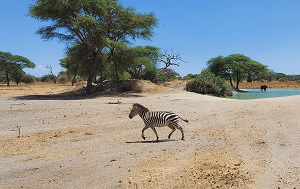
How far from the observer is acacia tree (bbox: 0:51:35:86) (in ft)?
257

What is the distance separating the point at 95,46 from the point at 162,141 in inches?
916

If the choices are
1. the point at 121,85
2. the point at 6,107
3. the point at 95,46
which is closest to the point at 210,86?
the point at 121,85

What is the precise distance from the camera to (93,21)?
30.5 metres

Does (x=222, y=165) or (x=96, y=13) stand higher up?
(x=96, y=13)

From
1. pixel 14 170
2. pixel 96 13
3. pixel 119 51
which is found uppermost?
pixel 96 13

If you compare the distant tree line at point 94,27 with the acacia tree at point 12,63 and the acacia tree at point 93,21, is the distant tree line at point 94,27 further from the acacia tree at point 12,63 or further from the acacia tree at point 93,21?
the acacia tree at point 12,63

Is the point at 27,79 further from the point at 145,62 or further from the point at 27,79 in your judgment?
the point at 145,62

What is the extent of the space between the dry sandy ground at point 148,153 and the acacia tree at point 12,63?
214ft

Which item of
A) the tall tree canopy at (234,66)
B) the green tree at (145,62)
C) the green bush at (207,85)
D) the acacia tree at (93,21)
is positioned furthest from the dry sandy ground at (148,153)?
the tall tree canopy at (234,66)

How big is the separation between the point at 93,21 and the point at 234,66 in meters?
50.2

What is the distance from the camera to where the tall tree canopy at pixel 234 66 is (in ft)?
251

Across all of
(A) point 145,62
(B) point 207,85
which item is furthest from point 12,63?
(B) point 207,85

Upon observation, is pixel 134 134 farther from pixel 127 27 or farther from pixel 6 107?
pixel 127 27

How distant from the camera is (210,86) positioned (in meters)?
42.7
